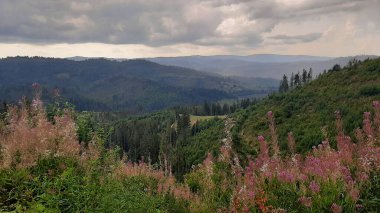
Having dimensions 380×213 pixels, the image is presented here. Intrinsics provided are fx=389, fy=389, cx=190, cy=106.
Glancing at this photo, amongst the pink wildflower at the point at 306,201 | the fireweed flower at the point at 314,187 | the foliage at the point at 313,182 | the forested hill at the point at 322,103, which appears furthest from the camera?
the forested hill at the point at 322,103

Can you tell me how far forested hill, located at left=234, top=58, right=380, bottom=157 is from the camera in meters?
55.9

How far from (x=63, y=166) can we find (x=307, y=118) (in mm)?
66417

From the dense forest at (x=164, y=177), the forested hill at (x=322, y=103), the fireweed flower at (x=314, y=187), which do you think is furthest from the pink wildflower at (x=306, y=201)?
the forested hill at (x=322, y=103)

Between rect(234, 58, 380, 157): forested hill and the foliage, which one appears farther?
rect(234, 58, 380, 157): forested hill

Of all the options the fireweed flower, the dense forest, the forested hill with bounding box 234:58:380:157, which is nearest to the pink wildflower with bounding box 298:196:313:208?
the dense forest

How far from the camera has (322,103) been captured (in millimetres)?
77625

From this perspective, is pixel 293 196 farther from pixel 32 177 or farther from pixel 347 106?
pixel 347 106

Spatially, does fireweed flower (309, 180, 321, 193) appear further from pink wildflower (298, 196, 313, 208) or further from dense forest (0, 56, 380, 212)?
pink wildflower (298, 196, 313, 208)

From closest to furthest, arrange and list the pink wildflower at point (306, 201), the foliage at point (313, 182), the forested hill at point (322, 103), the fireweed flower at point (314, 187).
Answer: the pink wildflower at point (306, 201) < the foliage at point (313, 182) < the fireweed flower at point (314, 187) < the forested hill at point (322, 103)

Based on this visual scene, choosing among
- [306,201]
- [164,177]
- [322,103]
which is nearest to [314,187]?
[306,201]

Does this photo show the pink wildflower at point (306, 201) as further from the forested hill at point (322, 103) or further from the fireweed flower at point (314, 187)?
the forested hill at point (322, 103)

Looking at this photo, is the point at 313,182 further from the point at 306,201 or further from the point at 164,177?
the point at 164,177

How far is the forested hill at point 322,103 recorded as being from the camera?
5593cm

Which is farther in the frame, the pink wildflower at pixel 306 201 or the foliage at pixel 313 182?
the foliage at pixel 313 182
